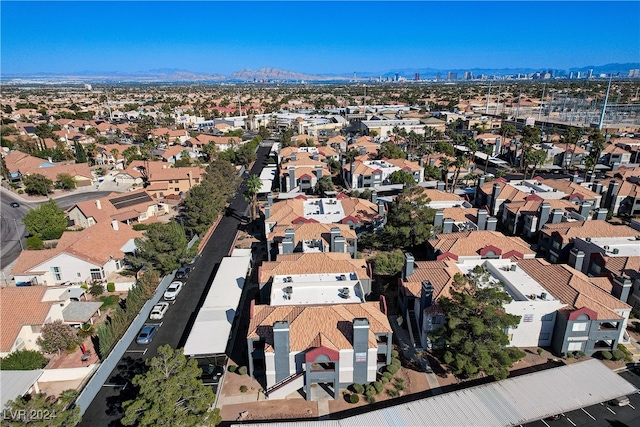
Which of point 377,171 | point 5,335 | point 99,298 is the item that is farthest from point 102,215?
point 377,171

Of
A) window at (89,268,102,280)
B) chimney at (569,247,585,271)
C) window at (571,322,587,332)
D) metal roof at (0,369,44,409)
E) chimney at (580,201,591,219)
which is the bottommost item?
window at (89,268,102,280)

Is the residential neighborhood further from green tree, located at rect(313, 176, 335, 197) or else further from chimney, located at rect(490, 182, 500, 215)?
green tree, located at rect(313, 176, 335, 197)

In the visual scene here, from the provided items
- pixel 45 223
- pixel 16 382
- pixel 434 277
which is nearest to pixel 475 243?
Answer: pixel 434 277

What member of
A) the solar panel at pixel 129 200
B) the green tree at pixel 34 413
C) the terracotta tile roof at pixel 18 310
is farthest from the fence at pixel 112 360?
the solar panel at pixel 129 200

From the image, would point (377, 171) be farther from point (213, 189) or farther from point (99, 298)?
point (99, 298)

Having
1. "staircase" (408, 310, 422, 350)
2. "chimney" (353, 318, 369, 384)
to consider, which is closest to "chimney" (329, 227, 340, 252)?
"staircase" (408, 310, 422, 350)

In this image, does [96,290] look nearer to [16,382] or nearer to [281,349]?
[16,382]

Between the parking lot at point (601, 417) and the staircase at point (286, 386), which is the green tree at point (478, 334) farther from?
the staircase at point (286, 386)
